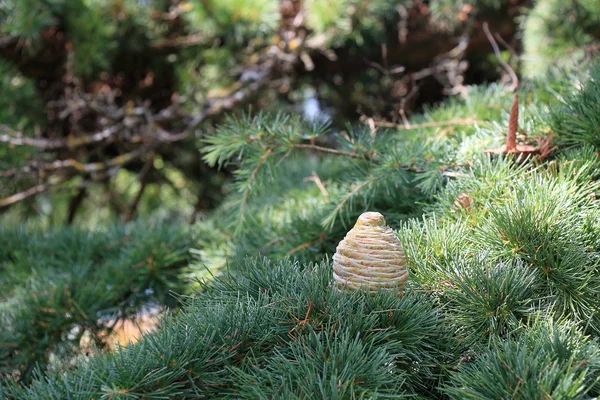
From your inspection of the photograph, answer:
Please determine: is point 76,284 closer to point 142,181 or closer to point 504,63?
point 504,63

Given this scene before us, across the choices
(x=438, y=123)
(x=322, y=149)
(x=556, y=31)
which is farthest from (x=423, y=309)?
(x=556, y=31)

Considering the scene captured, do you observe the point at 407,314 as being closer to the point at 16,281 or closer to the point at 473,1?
the point at 16,281

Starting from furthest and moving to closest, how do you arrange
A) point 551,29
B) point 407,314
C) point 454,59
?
point 454,59, point 551,29, point 407,314

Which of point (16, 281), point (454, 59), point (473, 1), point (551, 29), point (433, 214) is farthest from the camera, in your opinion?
point (454, 59)

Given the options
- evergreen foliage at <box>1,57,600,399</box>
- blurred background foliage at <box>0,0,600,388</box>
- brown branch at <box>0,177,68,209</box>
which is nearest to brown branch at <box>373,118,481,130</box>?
blurred background foliage at <box>0,0,600,388</box>

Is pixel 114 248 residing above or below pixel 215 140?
below

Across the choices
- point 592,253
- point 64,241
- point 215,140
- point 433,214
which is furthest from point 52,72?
point 592,253

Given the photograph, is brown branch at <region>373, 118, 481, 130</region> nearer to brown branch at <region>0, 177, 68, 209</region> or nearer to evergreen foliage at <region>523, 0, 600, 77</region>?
evergreen foliage at <region>523, 0, 600, 77</region>
